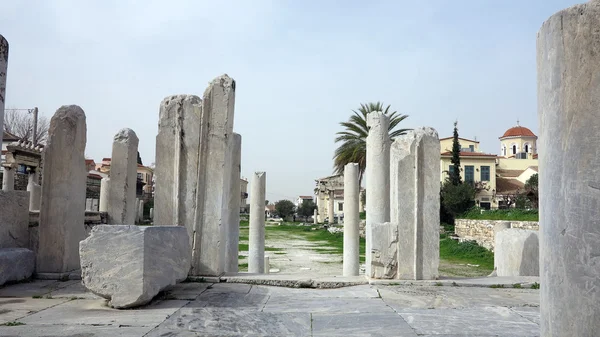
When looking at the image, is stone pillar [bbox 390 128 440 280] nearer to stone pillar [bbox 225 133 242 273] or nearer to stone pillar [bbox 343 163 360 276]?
stone pillar [bbox 225 133 242 273]

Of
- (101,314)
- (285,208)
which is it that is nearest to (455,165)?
(101,314)

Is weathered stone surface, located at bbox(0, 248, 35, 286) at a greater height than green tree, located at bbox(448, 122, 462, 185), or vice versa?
green tree, located at bbox(448, 122, 462, 185)

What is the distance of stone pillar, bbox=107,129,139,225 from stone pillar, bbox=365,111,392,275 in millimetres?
5603

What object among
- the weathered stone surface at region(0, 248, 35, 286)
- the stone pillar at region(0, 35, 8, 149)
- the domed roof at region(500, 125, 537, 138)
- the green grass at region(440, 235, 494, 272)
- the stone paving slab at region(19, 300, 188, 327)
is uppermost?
the domed roof at region(500, 125, 537, 138)

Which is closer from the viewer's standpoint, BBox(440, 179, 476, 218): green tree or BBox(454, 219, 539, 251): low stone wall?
BBox(454, 219, 539, 251): low stone wall

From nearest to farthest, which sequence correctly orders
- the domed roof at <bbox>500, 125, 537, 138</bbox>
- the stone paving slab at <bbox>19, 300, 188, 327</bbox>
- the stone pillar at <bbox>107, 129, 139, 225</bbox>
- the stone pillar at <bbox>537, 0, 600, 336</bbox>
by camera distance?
the stone pillar at <bbox>537, 0, 600, 336</bbox>, the stone paving slab at <bbox>19, 300, 188, 327</bbox>, the stone pillar at <bbox>107, 129, 139, 225</bbox>, the domed roof at <bbox>500, 125, 537, 138</bbox>

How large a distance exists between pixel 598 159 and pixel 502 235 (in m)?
7.70

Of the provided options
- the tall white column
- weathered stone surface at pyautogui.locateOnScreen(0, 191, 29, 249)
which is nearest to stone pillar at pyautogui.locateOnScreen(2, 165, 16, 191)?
the tall white column

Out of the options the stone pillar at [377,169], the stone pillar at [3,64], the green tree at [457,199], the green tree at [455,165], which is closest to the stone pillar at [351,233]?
the stone pillar at [377,169]

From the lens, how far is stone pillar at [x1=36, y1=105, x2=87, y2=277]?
8109 mm

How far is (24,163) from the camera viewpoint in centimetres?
2594

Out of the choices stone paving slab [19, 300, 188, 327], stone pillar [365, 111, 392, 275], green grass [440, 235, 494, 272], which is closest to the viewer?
stone paving slab [19, 300, 188, 327]

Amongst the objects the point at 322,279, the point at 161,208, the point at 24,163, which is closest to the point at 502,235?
the point at 322,279

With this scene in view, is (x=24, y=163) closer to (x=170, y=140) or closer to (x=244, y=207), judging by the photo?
(x=170, y=140)
